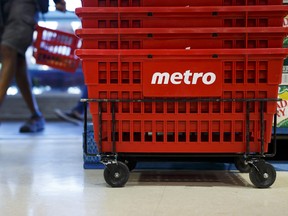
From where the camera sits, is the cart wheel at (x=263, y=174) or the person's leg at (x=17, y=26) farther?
the person's leg at (x=17, y=26)

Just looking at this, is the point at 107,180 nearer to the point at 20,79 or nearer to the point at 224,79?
the point at 224,79

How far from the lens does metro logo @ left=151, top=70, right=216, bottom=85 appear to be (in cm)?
194

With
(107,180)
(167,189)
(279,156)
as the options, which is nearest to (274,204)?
(167,189)

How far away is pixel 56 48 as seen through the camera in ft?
12.0

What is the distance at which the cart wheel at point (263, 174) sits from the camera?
1955 mm

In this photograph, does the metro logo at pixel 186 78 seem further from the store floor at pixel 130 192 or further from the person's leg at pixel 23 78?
the person's leg at pixel 23 78

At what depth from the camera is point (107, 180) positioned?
1.99 metres

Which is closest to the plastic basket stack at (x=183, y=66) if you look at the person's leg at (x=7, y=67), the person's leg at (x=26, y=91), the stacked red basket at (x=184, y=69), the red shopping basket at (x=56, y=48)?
the stacked red basket at (x=184, y=69)

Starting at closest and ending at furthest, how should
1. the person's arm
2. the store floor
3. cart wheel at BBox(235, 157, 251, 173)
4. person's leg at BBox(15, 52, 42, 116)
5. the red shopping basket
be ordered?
the store floor → cart wheel at BBox(235, 157, 251, 173) → the person's arm → the red shopping basket → person's leg at BBox(15, 52, 42, 116)

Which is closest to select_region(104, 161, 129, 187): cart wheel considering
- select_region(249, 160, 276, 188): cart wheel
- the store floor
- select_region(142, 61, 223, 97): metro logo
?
the store floor

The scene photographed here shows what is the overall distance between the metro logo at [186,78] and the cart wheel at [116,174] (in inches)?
14.5

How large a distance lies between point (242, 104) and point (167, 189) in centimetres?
46

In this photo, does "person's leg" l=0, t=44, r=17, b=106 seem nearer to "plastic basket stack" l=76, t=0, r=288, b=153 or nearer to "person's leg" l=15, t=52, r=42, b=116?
"person's leg" l=15, t=52, r=42, b=116

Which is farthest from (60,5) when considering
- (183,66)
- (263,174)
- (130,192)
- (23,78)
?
(263,174)
